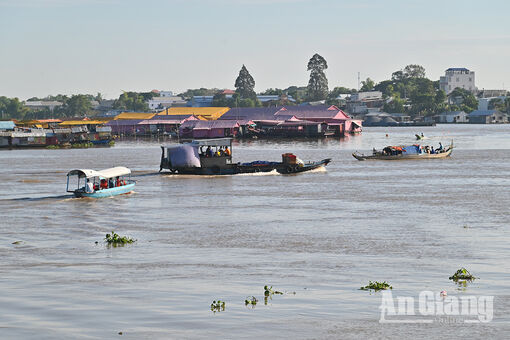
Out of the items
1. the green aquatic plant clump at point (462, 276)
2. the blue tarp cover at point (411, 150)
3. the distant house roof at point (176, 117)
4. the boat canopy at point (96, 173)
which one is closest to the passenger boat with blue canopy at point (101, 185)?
the boat canopy at point (96, 173)

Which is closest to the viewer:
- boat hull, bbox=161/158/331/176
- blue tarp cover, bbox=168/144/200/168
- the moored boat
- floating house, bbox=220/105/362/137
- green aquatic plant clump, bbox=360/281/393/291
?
green aquatic plant clump, bbox=360/281/393/291

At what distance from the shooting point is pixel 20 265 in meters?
22.6

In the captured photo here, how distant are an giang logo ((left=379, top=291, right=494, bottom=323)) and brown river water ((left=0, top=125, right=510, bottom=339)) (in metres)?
0.27

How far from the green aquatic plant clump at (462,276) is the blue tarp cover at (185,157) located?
35329 mm

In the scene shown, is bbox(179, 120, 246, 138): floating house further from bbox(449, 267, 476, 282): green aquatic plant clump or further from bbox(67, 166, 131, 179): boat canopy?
bbox(449, 267, 476, 282): green aquatic plant clump

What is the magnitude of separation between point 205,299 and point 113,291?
2.39 m

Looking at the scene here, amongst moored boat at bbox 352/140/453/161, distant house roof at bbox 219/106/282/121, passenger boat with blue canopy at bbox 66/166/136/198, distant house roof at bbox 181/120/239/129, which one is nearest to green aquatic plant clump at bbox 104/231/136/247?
passenger boat with blue canopy at bbox 66/166/136/198

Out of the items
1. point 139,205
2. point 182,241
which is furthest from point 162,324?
point 139,205

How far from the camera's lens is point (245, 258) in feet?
76.8

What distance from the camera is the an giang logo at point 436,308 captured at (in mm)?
16312

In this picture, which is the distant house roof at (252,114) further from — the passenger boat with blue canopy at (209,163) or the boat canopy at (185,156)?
the boat canopy at (185,156)

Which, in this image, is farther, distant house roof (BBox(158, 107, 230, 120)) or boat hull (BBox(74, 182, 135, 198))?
distant house roof (BBox(158, 107, 230, 120))

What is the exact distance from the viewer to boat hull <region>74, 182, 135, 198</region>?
38.5 meters

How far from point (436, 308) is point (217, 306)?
15.2ft
